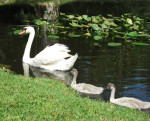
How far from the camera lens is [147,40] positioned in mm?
15102

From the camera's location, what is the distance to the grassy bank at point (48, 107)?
17.2ft

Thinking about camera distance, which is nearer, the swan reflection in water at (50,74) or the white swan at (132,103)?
the white swan at (132,103)

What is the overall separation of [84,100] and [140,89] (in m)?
2.44

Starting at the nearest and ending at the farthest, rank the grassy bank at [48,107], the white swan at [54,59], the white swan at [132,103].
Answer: the grassy bank at [48,107] → the white swan at [132,103] → the white swan at [54,59]

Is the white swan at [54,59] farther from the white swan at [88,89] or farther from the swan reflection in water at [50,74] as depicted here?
the white swan at [88,89]

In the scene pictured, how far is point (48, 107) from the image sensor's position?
5.64m

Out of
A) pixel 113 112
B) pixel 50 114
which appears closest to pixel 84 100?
pixel 113 112

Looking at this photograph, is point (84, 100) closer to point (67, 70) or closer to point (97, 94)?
point (97, 94)

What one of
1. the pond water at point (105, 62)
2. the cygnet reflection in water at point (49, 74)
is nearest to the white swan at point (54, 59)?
the cygnet reflection in water at point (49, 74)

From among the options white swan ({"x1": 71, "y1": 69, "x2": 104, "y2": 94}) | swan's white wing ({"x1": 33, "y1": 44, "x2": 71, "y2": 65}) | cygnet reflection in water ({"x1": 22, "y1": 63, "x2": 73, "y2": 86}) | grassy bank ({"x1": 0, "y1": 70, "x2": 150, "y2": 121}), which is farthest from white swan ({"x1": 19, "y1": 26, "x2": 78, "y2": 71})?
grassy bank ({"x1": 0, "y1": 70, "x2": 150, "y2": 121})

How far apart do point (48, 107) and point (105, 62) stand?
5.64m

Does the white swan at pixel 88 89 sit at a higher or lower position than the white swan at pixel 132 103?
lower

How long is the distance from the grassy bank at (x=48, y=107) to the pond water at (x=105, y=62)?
170 centimetres

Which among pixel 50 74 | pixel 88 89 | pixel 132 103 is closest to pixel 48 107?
pixel 132 103
